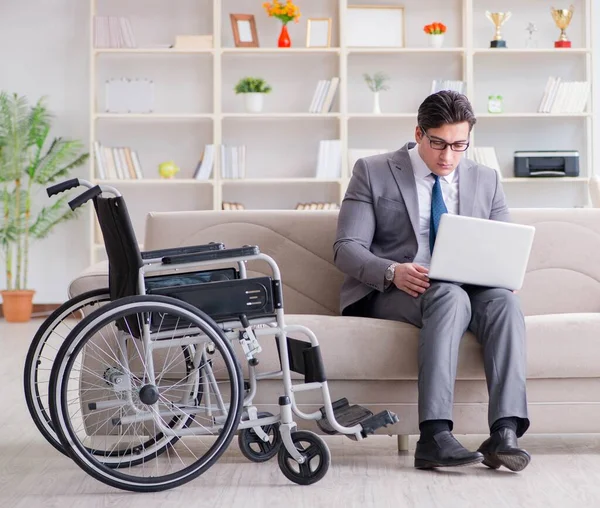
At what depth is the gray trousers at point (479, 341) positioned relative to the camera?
2.42 m

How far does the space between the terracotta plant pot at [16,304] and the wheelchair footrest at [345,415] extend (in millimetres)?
4113

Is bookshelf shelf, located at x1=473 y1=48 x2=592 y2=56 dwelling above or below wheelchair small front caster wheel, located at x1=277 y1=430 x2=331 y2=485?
above

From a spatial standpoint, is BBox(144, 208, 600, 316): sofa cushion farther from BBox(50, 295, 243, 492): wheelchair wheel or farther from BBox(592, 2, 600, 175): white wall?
BBox(592, 2, 600, 175): white wall

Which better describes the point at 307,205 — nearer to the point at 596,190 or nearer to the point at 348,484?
the point at 596,190

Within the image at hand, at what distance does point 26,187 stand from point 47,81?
727mm

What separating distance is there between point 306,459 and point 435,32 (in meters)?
4.42

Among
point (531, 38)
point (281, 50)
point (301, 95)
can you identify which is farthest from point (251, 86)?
point (531, 38)

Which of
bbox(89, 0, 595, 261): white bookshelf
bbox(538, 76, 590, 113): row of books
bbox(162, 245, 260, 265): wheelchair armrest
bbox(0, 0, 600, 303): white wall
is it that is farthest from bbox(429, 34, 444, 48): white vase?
bbox(162, 245, 260, 265): wheelchair armrest

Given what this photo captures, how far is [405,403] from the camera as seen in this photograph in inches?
102

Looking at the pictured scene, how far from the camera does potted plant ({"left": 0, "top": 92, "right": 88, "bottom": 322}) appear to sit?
6.21 metres

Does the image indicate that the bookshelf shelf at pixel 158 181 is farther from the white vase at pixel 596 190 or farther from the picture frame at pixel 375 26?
the white vase at pixel 596 190

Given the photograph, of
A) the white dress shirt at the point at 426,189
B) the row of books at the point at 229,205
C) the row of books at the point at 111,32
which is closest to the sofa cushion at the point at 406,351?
the white dress shirt at the point at 426,189

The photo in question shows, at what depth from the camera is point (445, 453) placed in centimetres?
237

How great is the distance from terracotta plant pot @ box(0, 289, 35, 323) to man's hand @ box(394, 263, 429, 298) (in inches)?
161
